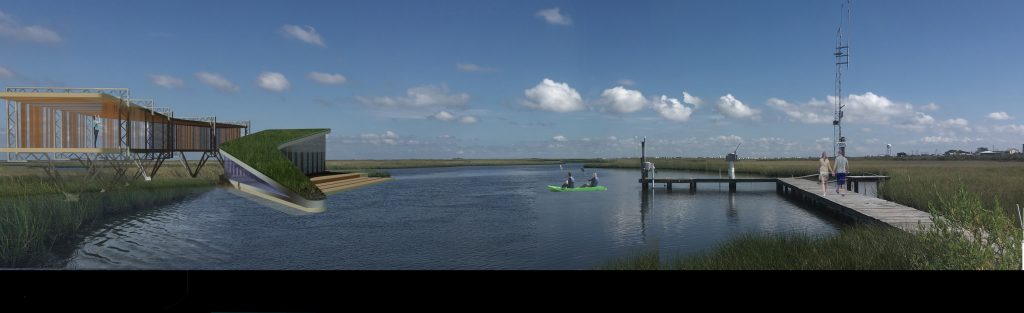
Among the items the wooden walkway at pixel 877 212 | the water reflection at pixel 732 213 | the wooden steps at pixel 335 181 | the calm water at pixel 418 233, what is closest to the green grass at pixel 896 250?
the wooden walkway at pixel 877 212

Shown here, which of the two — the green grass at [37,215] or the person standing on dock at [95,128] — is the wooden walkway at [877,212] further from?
the green grass at [37,215]

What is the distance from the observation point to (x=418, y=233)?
12.2m

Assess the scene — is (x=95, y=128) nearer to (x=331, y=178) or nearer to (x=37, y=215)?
(x=37, y=215)

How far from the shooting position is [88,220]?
33.3 ft

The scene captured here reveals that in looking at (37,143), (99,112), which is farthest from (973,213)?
(37,143)

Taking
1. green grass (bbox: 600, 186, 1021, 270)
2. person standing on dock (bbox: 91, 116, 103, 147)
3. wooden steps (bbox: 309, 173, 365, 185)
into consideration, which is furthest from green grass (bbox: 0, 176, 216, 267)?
green grass (bbox: 600, 186, 1021, 270)

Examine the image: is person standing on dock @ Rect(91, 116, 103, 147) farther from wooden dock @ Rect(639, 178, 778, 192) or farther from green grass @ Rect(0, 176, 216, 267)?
wooden dock @ Rect(639, 178, 778, 192)

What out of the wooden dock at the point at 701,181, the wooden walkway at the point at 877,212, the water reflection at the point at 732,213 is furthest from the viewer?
the wooden dock at the point at 701,181

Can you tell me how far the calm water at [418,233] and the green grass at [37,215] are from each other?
495mm

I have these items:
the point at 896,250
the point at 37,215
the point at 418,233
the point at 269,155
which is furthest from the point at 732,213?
the point at 37,215

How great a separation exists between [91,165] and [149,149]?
3.14 ft

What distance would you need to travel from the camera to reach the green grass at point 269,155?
11359mm
